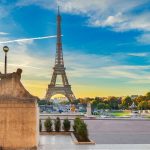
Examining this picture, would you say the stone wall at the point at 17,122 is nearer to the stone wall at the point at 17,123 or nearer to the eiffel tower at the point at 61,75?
the stone wall at the point at 17,123

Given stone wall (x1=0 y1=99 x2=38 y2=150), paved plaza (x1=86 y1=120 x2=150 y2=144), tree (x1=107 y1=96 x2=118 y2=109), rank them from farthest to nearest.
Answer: tree (x1=107 y1=96 x2=118 y2=109)
paved plaza (x1=86 y1=120 x2=150 y2=144)
stone wall (x1=0 y1=99 x2=38 y2=150)

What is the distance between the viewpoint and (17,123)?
17.3 metres

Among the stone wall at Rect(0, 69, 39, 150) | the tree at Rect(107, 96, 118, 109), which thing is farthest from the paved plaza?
the tree at Rect(107, 96, 118, 109)

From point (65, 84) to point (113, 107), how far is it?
1515 centimetres

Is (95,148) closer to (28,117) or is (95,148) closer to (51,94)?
(28,117)

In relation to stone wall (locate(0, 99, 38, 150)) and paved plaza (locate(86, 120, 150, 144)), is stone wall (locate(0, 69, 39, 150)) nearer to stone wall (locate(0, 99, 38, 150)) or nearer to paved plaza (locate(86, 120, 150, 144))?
stone wall (locate(0, 99, 38, 150))

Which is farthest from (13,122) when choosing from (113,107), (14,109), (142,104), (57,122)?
(113,107)

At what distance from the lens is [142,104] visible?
298 ft

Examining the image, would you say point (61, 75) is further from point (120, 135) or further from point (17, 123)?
→ point (17, 123)

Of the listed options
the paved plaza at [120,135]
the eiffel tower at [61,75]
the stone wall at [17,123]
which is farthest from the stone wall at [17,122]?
the eiffel tower at [61,75]

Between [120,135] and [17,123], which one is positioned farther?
[120,135]

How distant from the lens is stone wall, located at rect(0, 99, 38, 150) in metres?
17.2

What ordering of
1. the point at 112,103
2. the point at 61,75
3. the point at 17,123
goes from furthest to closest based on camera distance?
the point at 112,103 → the point at 61,75 → the point at 17,123

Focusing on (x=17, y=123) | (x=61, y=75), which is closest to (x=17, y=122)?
(x=17, y=123)
